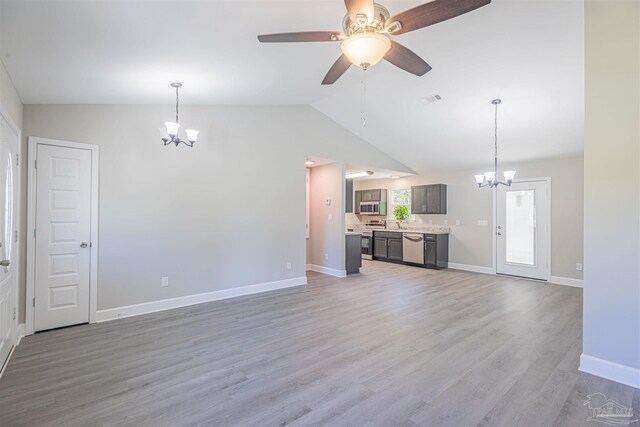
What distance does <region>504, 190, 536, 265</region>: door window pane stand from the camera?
244 inches

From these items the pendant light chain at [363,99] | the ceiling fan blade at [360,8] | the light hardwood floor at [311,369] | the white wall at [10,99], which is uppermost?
the pendant light chain at [363,99]

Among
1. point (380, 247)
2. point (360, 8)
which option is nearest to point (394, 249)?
point (380, 247)

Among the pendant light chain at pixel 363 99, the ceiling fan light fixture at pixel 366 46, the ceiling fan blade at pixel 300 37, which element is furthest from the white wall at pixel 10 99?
the pendant light chain at pixel 363 99

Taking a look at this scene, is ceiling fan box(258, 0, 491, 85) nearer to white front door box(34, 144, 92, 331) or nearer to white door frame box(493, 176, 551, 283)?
white front door box(34, 144, 92, 331)

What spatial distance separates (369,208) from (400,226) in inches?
41.9

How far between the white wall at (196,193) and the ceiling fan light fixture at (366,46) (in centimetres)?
300

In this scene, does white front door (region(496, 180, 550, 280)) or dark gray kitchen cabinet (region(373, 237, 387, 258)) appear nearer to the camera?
white front door (region(496, 180, 550, 280))

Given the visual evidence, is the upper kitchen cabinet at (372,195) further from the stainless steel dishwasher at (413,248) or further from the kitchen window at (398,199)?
the stainless steel dishwasher at (413,248)

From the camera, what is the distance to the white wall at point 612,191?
229cm

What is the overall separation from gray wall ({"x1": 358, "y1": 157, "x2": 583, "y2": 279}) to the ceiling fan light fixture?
18.1ft

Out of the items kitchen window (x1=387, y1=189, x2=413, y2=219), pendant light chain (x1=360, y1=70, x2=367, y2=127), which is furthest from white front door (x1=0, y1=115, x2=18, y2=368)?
kitchen window (x1=387, y1=189, x2=413, y2=219)

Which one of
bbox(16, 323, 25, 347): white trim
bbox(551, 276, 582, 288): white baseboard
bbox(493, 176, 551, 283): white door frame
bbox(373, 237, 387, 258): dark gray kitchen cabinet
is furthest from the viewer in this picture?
bbox(373, 237, 387, 258): dark gray kitchen cabinet

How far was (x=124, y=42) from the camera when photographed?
2400 mm

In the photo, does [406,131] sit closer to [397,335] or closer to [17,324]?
[397,335]
